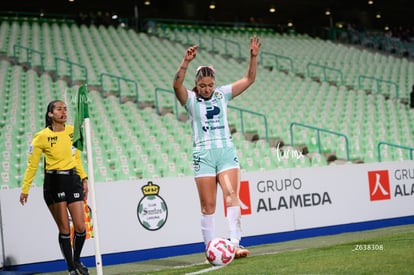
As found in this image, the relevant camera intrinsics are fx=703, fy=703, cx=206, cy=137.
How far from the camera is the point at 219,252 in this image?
6.74m

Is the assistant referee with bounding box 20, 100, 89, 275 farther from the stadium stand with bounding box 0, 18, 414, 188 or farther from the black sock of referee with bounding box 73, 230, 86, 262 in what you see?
the stadium stand with bounding box 0, 18, 414, 188

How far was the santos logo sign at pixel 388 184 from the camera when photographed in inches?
487

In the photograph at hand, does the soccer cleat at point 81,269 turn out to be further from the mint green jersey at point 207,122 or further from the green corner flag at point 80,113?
the mint green jersey at point 207,122

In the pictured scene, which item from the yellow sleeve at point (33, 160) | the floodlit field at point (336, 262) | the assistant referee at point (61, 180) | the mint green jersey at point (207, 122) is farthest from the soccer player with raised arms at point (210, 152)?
the yellow sleeve at point (33, 160)

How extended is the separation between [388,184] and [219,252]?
6.64m

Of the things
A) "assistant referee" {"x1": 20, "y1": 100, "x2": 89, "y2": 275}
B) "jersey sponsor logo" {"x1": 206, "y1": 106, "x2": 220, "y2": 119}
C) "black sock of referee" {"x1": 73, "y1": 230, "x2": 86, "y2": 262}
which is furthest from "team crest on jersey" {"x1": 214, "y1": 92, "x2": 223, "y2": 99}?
"black sock of referee" {"x1": 73, "y1": 230, "x2": 86, "y2": 262}

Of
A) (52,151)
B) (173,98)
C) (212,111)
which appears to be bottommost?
(52,151)

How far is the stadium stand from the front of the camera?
1448 centimetres

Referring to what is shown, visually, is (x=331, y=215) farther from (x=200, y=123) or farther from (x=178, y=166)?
(x=200, y=123)

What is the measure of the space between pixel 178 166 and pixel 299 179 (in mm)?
2978

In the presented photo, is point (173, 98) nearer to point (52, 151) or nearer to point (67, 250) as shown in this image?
point (52, 151)

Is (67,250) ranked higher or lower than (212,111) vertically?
lower

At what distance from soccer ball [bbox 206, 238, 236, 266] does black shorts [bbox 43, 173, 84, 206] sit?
1636mm

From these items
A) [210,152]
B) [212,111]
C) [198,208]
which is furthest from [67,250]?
[198,208]
